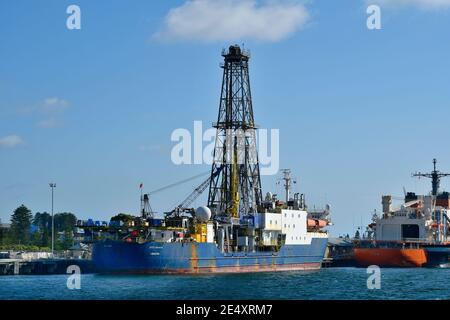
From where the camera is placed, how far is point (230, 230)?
276 ft

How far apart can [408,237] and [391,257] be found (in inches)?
384

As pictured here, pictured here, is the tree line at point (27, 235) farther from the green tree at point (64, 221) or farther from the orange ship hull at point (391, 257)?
the orange ship hull at point (391, 257)

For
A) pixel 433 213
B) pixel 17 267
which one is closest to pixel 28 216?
pixel 17 267

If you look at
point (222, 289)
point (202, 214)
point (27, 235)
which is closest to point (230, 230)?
point (202, 214)

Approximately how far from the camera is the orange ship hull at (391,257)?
10888 centimetres

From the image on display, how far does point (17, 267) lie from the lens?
101 metres

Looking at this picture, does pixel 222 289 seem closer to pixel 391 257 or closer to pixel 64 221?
pixel 391 257

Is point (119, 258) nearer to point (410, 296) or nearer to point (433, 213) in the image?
point (410, 296)

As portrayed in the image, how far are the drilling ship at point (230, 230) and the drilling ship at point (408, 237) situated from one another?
11317 millimetres

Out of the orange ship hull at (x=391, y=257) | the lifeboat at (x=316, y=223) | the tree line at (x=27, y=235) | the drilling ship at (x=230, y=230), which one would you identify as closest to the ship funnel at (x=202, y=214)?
the drilling ship at (x=230, y=230)

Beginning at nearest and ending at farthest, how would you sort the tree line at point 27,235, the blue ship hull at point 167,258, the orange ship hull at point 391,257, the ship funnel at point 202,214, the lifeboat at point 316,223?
1. the blue ship hull at point 167,258
2. the ship funnel at point 202,214
3. the lifeboat at point 316,223
4. the orange ship hull at point 391,257
5. the tree line at point 27,235

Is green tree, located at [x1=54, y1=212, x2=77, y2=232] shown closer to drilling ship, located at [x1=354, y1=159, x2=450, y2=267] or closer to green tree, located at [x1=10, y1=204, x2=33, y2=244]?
green tree, located at [x1=10, y1=204, x2=33, y2=244]

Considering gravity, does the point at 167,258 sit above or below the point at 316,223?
below
